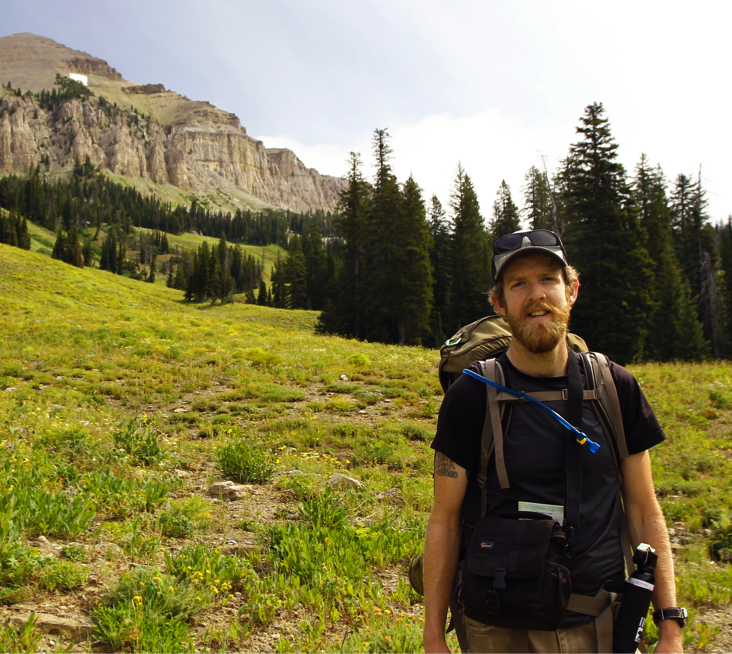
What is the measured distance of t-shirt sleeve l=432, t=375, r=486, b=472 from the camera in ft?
7.29

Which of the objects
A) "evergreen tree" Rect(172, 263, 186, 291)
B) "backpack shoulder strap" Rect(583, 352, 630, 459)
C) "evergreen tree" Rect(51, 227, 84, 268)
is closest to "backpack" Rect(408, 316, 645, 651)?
"backpack shoulder strap" Rect(583, 352, 630, 459)

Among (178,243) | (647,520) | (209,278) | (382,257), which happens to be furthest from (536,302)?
(178,243)

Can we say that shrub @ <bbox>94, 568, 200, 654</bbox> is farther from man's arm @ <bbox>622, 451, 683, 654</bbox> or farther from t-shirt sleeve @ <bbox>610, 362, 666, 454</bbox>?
t-shirt sleeve @ <bbox>610, 362, 666, 454</bbox>

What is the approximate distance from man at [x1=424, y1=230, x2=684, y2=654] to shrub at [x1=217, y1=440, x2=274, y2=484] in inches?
191

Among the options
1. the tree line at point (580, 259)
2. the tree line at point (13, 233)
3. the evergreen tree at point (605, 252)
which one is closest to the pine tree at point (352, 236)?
the tree line at point (580, 259)

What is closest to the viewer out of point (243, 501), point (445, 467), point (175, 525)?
point (445, 467)

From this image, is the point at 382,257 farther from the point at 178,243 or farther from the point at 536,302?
the point at 178,243

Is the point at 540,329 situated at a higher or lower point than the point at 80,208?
lower

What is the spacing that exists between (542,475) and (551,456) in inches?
3.6

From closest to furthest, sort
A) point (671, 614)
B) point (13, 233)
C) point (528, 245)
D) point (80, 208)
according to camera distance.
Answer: point (671, 614), point (528, 245), point (13, 233), point (80, 208)

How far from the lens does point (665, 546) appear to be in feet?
7.27

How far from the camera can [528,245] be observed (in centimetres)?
247

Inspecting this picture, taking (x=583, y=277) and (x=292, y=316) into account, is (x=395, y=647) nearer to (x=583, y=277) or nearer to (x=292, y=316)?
(x=583, y=277)

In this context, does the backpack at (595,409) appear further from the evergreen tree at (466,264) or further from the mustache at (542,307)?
the evergreen tree at (466,264)
